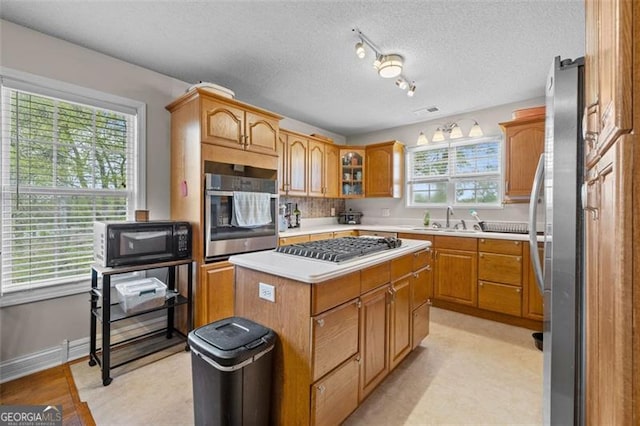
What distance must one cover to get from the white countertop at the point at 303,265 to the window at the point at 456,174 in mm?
2691

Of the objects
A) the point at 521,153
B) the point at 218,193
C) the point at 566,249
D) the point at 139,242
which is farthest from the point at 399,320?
the point at 521,153

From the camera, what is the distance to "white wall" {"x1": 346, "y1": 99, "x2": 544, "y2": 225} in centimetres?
358

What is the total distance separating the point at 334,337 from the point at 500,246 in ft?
8.30

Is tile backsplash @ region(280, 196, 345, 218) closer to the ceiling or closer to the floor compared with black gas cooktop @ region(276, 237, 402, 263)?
closer to the ceiling

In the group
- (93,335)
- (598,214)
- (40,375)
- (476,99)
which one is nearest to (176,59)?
(93,335)

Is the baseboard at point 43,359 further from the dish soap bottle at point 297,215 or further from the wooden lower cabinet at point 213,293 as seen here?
the dish soap bottle at point 297,215

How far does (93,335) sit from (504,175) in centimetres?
448

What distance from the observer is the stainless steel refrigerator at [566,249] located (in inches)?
44.2

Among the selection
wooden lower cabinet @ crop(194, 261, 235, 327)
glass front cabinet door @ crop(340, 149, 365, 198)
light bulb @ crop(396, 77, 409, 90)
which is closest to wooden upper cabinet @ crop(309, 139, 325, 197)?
glass front cabinet door @ crop(340, 149, 365, 198)

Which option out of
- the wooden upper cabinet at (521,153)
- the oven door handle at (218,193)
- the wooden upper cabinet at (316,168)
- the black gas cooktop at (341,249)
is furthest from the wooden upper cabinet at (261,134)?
the wooden upper cabinet at (521,153)

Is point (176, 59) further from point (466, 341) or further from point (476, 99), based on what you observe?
point (466, 341)

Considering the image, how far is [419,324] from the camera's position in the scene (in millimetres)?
2318

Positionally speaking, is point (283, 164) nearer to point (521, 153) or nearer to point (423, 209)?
point (423, 209)

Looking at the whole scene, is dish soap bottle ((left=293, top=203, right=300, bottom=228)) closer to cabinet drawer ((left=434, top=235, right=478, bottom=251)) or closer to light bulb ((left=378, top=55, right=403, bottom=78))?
cabinet drawer ((left=434, top=235, right=478, bottom=251))
